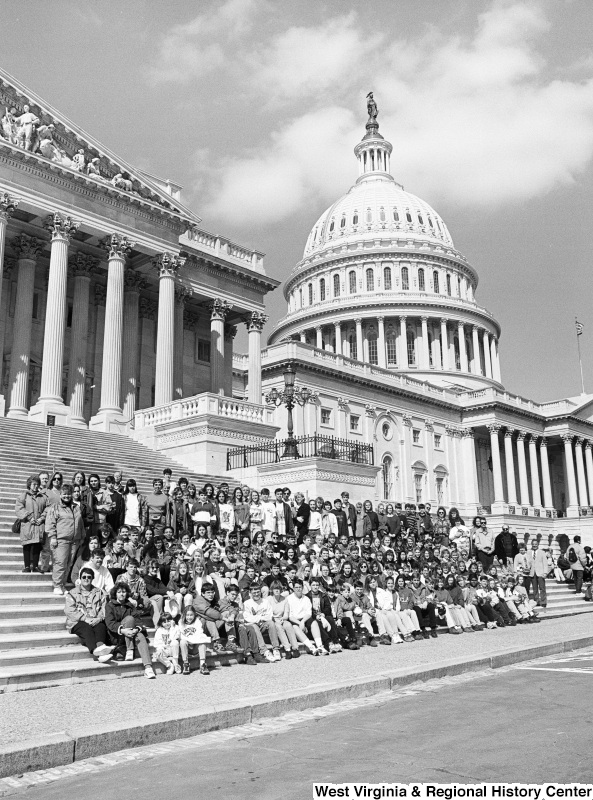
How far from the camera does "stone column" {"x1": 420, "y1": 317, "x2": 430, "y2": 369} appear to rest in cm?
9300

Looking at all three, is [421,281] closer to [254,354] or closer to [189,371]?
[254,354]

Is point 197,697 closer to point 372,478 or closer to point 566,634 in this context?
point 566,634

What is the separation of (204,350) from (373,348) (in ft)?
175

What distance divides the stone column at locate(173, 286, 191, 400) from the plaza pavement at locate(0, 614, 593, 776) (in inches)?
1071

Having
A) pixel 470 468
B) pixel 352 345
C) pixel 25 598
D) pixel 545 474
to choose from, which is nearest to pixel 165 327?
pixel 25 598

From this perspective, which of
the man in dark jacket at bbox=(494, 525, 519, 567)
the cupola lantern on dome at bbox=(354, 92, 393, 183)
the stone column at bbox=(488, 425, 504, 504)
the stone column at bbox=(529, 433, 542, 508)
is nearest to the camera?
the man in dark jacket at bbox=(494, 525, 519, 567)

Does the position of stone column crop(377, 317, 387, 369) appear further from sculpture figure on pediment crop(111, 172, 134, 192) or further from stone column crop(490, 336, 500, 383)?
sculpture figure on pediment crop(111, 172, 134, 192)

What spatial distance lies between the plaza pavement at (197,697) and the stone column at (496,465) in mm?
61457

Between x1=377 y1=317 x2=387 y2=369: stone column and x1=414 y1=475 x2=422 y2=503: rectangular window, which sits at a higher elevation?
x1=377 y1=317 x2=387 y2=369: stone column

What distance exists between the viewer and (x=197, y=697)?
10117 millimetres

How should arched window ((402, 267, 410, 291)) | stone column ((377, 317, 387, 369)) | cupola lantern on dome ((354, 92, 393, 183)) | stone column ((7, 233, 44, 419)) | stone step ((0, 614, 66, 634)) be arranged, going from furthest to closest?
cupola lantern on dome ((354, 92, 393, 183)), arched window ((402, 267, 410, 291)), stone column ((377, 317, 387, 369)), stone column ((7, 233, 44, 419)), stone step ((0, 614, 66, 634))

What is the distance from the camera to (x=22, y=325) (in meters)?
34.0

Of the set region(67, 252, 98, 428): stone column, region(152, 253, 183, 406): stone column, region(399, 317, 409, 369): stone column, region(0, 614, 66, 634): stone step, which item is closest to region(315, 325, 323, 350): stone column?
region(399, 317, 409, 369): stone column

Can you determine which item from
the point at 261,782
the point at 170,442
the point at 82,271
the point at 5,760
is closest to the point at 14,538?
the point at 5,760
